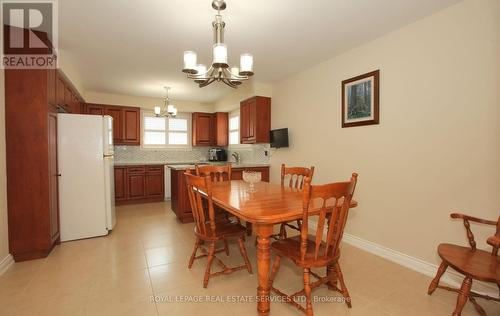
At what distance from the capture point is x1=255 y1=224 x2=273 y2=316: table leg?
58.1 inches

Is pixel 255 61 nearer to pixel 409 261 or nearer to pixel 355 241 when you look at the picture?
pixel 355 241

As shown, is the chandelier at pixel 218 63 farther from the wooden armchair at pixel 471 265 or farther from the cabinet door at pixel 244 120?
the cabinet door at pixel 244 120

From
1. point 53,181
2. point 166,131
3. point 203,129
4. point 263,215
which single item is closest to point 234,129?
point 203,129

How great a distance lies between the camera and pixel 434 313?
5.34ft

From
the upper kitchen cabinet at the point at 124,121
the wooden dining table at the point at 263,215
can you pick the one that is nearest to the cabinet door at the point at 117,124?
the upper kitchen cabinet at the point at 124,121

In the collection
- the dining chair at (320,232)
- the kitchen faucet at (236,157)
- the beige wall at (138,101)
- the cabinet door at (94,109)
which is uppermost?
the beige wall at (138,101)

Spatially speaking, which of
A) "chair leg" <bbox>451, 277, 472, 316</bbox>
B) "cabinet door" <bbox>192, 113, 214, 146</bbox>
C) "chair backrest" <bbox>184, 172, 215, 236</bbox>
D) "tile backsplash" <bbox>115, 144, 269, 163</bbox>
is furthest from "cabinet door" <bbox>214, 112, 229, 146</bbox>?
"chair leg" <bbox>451, 277, 472, 316</bbox>

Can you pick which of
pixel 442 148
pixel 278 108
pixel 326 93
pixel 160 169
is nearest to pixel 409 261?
pixel 442 148

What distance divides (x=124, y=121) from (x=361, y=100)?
15.8 feet

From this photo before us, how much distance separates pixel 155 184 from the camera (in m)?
5.25

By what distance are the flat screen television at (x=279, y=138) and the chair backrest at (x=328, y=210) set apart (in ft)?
7.61

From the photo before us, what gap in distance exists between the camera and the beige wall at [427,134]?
6.03ft

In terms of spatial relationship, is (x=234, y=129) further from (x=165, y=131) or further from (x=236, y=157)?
(x=165, y=131)

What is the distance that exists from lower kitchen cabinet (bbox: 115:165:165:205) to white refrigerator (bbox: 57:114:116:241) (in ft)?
6.46
